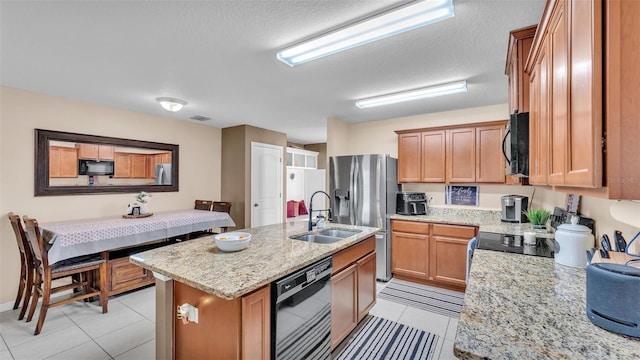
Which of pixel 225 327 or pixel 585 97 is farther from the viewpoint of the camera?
pixel 225 327

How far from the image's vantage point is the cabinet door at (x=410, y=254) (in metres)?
3.52

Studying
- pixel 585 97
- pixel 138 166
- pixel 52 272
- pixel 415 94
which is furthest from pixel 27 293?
pixel 415 94

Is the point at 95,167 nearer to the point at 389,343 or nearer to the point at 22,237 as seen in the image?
the point at 22,237

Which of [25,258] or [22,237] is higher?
[22,237]

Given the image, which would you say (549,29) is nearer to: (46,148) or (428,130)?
(428,130)

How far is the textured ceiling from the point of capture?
1659 millimetres

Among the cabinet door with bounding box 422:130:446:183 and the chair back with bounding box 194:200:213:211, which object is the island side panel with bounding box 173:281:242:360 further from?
the cabinet door with bounding box 422:130:446:183

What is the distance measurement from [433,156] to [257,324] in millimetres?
3331

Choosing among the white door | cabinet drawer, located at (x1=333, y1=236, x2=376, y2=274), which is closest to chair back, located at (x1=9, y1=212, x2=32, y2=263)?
the white door

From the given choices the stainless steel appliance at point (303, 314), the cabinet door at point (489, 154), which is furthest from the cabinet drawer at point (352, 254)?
the cabinet door at point (489, 154)

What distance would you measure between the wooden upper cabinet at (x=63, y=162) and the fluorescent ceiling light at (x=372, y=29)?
318 centimetres

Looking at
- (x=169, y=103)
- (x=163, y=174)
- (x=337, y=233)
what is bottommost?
(x=337, y=233)

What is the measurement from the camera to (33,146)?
10.2 feet

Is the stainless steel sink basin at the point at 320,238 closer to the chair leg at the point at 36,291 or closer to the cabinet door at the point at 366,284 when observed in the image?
the cabinet door at the point at 366,284
